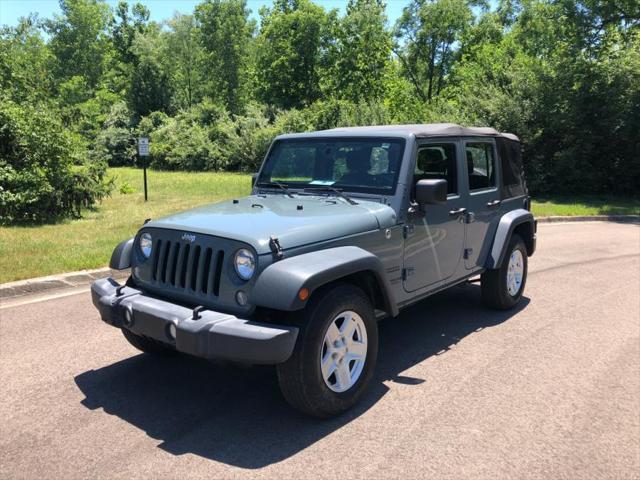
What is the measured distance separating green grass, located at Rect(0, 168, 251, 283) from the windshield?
3863 millimetres

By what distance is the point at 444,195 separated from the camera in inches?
Answer: 170

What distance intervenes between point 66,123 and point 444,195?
501 inches

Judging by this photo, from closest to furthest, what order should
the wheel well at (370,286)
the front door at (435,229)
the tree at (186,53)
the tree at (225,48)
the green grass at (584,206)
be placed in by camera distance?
the wheel well at (370,286), the front door at (435,229), the green grass at (584,206), the tree at (225,48), the tree at (186,53)

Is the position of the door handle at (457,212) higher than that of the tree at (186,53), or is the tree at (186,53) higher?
the tree at (186,53)

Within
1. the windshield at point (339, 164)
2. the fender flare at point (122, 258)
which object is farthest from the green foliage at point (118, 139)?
the fender flare at point (122, 258)

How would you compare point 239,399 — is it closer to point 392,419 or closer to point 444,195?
point 392,419

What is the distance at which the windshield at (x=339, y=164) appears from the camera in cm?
450

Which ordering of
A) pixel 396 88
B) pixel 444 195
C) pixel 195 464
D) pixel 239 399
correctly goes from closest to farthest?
pixel 195 464, pixel 239 399, pixel 444 195, pixel 396 88

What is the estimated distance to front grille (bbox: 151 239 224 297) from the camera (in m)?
3.51

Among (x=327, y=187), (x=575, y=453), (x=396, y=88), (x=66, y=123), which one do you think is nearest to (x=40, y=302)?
(x=327, y=187)

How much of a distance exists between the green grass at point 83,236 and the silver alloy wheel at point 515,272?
5.32 meters

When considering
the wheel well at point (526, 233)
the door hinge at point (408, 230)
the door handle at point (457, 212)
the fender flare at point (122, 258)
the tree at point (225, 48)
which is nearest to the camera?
the fender flare at point (122, 258)

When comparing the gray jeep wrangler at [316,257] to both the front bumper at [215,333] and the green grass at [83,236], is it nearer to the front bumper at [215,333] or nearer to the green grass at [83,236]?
the front bumper at [215,333]

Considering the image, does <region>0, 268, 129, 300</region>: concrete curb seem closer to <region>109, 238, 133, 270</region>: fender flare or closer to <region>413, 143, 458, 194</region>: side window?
<region>109, 238, 133, 270</region>: fender flare
